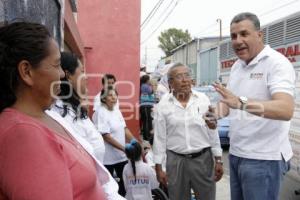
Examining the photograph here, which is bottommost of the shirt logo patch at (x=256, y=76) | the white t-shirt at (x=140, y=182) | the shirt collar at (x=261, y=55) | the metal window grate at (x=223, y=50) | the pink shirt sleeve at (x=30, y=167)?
the white t-shirt at (x=140, y=182)

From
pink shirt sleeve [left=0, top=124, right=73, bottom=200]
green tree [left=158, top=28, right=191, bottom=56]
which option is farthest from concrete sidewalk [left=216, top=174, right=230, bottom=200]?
green tree [left=158, top=28, right=191, bottom=56]

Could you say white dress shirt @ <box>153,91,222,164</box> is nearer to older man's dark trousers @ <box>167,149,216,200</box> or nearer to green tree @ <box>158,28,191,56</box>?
older man's dark trousers @ <box>167,149,216,200</box>

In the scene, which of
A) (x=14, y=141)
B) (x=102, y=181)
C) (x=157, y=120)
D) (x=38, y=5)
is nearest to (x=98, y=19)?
(x=157, y=120)

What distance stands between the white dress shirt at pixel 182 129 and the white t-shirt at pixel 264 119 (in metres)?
0.72

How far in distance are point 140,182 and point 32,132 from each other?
2.87 meters

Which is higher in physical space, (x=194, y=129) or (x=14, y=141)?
(x=14, y=141)

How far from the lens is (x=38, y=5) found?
2479 mm

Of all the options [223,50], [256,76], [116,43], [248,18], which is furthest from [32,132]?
[223,50]

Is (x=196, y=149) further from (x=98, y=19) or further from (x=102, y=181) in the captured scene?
(x=98, y=19)

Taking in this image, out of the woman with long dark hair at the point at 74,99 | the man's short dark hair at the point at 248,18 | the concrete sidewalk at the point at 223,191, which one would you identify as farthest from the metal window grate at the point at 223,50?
the woman with long dark hair at the point at 74,99

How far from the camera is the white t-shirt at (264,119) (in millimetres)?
2553

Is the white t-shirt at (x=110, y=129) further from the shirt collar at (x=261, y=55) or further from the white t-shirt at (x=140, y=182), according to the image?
the shirt collar at (x=261, y=55)

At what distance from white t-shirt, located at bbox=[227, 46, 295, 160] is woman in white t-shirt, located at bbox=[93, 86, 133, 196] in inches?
73.1

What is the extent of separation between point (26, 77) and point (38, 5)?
1377 millimetres
